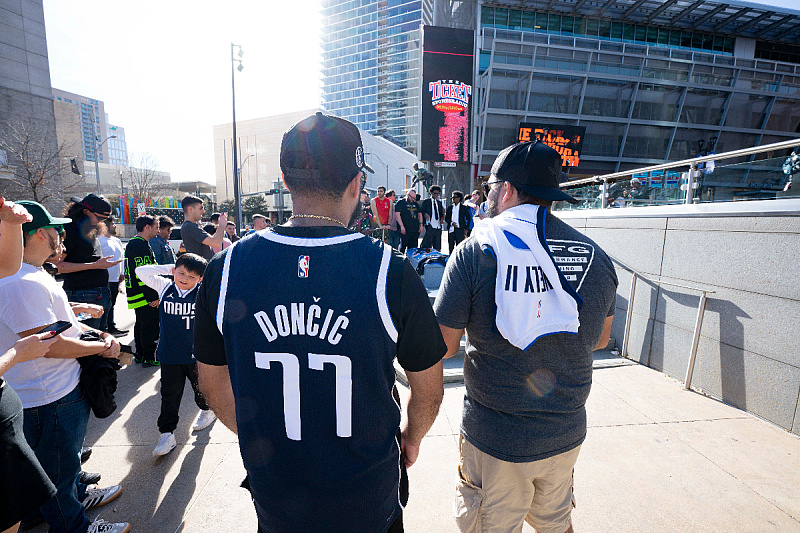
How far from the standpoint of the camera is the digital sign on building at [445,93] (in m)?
21.0

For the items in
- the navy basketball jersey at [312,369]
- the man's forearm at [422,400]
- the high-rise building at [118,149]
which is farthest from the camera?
Result: the high-rise building at [118,149]

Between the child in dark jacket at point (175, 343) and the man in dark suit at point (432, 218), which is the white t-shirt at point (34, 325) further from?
the man in dark suit at point (432, 218)

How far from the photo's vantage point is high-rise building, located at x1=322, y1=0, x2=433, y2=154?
89.1 meters

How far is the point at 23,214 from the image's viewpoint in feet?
6.23

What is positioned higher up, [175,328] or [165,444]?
[175,328]

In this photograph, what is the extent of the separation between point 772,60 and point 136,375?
160ft

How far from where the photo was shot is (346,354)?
1.09m

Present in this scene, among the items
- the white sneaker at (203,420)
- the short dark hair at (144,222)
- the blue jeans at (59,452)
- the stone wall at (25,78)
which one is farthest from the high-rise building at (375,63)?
the blue jeans at (59,452)

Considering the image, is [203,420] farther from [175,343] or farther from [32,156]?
[32,156]

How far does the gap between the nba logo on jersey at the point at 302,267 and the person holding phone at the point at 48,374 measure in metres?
1.83

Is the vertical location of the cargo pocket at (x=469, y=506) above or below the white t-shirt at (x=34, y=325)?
below

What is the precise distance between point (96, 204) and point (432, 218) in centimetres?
718

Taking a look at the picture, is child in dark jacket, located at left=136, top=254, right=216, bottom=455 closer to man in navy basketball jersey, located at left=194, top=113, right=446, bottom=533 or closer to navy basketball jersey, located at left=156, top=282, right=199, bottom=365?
navy basketball jersey, located at left=156, top=282, right=199, bottom=365

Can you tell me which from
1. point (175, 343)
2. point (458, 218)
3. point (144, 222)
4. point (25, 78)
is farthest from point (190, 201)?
point (25, 78)
